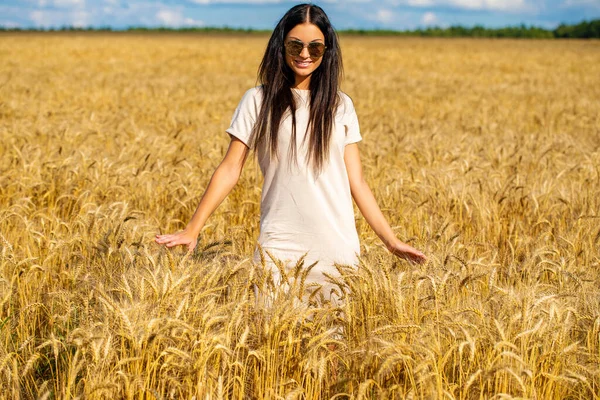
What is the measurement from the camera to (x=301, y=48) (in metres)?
2.63

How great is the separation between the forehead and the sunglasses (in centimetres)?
2

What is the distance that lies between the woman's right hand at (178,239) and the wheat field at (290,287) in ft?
0.29

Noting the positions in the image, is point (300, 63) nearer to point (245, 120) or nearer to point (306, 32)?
point (306, 32)

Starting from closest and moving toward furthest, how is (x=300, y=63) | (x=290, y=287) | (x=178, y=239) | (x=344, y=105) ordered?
(x=290, y=287)
(x=178, y=239)
(x=300, y=63)
(x=344, y=105)

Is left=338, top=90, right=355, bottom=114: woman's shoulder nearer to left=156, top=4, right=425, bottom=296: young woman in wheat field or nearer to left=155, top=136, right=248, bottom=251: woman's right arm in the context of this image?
left=156, top=4, right=425, bottom=296: young woman in wheat field

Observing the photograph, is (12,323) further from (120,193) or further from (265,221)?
(120,193)

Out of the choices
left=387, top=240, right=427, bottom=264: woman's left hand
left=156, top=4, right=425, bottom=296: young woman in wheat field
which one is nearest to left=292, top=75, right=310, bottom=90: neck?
left=156, top=4, right=425, bottom=296: young woman in wheat field

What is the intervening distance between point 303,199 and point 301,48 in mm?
601

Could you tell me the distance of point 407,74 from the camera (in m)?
23.3

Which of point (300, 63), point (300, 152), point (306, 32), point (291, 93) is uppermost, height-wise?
point (306, 32)

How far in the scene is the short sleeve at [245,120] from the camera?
2689mm

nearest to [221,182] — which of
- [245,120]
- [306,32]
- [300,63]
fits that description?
[245,120]

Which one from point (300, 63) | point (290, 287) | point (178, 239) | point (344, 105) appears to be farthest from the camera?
point (344, 105)

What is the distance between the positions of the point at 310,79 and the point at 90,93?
1193cm
